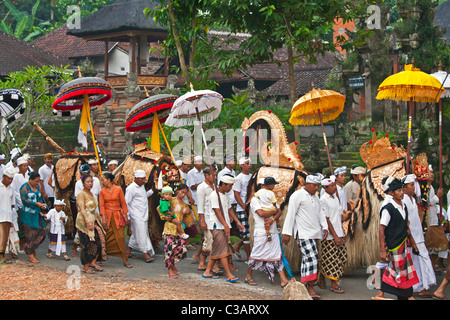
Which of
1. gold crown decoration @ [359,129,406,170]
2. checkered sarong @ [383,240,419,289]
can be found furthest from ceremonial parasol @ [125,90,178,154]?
checkered sarong @ [383,240,419,289]

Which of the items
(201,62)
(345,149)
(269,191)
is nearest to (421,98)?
(269,191)

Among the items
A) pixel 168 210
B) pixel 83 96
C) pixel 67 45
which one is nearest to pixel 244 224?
pixel 168 210

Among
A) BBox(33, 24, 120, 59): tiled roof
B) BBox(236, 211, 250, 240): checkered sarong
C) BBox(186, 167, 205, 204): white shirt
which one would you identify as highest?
BBox(33, 24, 120, 59): tiled roof

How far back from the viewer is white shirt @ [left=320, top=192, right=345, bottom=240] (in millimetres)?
7730

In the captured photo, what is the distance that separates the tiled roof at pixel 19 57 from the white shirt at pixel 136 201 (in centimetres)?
1909

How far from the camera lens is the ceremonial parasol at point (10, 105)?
1095 cm

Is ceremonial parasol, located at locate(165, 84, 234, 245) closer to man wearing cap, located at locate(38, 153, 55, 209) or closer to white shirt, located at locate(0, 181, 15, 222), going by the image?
white shirt, located at locate(0, 181, 15, 222)

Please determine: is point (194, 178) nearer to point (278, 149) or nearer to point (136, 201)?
point (136, 201)

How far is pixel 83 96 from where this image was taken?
10.7 metres

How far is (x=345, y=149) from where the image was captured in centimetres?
1859

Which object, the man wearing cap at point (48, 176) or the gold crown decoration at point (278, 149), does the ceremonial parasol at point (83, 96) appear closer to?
the man wearing cap at point (48, 176)

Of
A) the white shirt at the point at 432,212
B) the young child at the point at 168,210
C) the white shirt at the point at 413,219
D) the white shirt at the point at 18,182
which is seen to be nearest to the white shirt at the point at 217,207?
the young child at the point at 168,210

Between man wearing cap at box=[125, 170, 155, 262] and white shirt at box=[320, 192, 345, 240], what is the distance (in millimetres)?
A: 3023

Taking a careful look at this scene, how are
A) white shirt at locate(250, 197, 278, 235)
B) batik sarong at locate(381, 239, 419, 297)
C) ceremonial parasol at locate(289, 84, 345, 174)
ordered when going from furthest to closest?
ceremonial parasol at locate(289, 84, 345, 174) → white shirt at locate(250, 197, 278, 235) → batik sarong at locate(381, 239, 419, 297)
